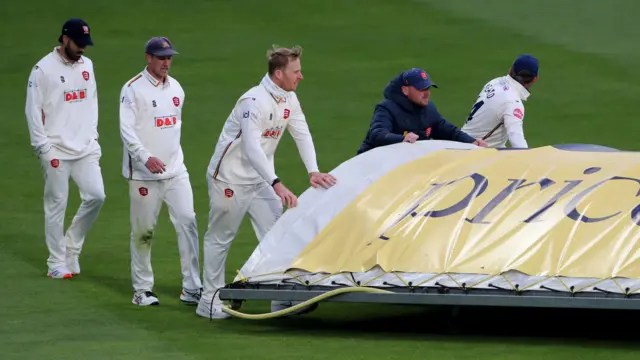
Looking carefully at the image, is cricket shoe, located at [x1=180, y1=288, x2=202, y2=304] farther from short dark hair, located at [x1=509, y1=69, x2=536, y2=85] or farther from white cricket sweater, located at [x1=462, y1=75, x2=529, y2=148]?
short dark hair, located at [x1=509, y1=69, x2=536, y2=85]

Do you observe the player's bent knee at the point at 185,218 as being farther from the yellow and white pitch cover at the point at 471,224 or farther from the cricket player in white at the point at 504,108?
the cricket player in white at the point at 504,108

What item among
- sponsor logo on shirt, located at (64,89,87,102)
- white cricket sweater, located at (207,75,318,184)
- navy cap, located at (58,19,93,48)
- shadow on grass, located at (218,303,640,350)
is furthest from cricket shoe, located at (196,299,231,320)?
navy cap, located at (58,19,93,48)

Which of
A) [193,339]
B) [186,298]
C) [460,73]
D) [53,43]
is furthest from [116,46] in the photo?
[193,339]

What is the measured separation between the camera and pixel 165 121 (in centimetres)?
1148

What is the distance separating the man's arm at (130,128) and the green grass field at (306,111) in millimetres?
1148

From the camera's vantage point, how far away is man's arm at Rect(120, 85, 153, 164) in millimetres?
11109

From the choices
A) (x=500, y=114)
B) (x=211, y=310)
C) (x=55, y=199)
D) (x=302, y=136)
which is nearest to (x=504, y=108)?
(x=500, y=114)

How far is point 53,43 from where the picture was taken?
68.9 feet

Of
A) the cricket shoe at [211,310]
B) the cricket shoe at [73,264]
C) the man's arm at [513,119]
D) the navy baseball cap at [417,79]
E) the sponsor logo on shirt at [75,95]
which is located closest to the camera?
the cricket shoe at [211,310]

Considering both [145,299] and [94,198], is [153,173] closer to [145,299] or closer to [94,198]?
[145,299]

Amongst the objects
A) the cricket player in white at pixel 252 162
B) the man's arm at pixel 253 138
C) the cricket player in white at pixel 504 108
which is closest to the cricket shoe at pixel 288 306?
the cricket player in white at pixel 252 162

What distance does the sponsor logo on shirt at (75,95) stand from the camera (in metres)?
12.5

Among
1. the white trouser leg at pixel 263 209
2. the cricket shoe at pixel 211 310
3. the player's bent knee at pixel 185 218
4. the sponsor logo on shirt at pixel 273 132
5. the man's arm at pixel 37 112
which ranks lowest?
the cricket shoe at pixel 211 310

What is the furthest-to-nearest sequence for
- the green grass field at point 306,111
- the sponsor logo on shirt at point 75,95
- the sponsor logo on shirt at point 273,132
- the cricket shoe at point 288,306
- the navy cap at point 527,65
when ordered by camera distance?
the sponsor logo on shirt at point 75,95 < the navy cap at point 527,65 < the sponsor logo on shirt at point 273,132 < the cricket shoe at point 288,306 < the green grass field at point 306,111
